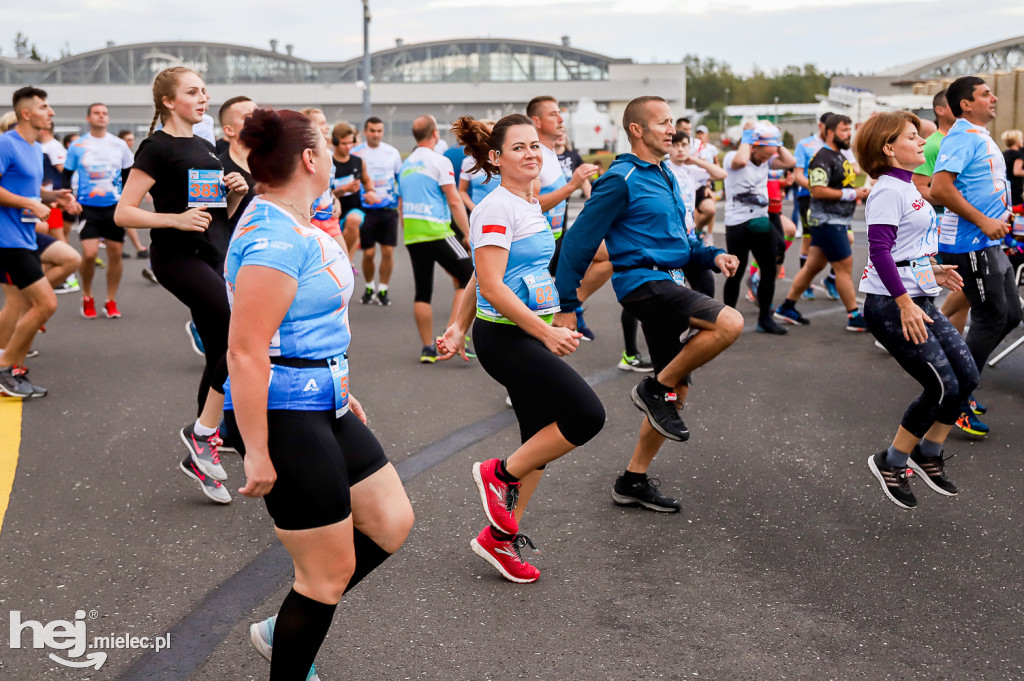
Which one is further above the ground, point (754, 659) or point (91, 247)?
Result: point (91, 247)

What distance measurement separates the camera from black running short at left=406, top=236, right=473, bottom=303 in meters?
8.31

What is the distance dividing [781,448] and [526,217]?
2593mm

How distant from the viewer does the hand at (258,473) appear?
8.50 ft

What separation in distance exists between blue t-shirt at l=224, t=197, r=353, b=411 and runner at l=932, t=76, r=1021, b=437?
446 cm

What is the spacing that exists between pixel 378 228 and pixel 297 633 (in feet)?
31.0

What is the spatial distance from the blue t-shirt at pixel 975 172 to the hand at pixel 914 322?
164 cm

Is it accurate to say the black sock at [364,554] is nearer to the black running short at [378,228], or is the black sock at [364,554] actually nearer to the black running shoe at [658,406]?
the black running shoe at [658,406]

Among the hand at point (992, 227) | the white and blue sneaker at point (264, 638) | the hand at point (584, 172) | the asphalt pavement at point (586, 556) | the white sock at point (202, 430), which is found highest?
the hand at point (584, 172)

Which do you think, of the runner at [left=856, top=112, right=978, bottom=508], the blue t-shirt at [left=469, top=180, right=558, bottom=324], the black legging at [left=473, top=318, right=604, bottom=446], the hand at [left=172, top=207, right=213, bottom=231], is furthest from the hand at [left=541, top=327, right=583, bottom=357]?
the hand at [left=172, top=207, right=213, bottom=231]

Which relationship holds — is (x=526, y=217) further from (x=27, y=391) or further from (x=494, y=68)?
(x=494, y=68)

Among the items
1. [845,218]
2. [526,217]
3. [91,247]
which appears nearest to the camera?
[526,217]

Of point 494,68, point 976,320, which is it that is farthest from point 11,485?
point 494,68

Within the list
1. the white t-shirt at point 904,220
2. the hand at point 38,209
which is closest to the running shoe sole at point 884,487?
the white t-shirt at point 904,220

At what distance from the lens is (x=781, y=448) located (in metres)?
5.84
